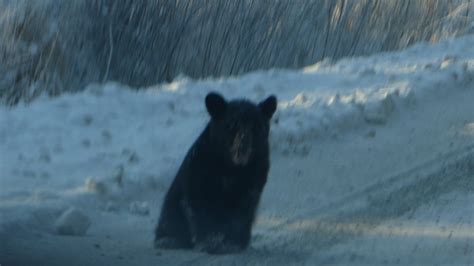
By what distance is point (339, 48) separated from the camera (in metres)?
20.8

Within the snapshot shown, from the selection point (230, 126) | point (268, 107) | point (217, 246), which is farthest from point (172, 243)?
point (268, 107)

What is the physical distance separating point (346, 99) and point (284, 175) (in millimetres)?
3163

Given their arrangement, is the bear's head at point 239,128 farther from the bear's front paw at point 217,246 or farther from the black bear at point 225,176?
the bear's front paw at point 217,246

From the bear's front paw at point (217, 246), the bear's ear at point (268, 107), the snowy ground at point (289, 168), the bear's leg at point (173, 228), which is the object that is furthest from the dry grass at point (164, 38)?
the bear's ear at point (268, 107)

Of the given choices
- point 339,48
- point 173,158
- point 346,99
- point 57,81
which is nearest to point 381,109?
point 346,99

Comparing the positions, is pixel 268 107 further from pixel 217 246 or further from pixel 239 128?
pixel 217 246

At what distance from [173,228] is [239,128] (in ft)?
3.05

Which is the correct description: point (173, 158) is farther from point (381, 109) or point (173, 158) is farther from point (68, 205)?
point (381, 109)

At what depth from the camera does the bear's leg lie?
320 inches

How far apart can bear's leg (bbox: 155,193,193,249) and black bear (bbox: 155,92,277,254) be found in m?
0.03

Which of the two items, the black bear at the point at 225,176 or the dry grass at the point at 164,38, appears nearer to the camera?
the black bear at the point at 225,176

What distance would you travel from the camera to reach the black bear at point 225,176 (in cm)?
776

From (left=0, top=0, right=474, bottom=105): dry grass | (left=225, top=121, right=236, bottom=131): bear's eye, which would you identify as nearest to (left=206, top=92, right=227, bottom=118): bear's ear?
(left=225, top=121, right=236, bottom=131): bear's eye

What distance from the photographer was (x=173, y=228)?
26.8 ft
